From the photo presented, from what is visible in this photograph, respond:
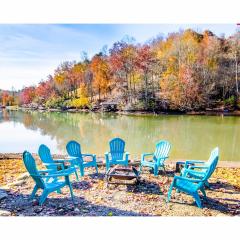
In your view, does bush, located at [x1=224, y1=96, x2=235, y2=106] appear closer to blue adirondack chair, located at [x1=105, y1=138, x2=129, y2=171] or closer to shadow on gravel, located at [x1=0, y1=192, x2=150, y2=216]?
blue adirondack chair, located at [x1=105, y1=138, x2=129, y2=171]

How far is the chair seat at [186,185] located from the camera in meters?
3.60

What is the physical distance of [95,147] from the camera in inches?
344

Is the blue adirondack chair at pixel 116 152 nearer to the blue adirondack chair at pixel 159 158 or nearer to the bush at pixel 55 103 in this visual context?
the blue adirondack chair at pixel 159 158

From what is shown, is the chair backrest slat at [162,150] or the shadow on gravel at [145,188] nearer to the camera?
the shadow on gravel at [145,188]

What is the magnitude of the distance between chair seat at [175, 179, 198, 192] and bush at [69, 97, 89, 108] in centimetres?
2422

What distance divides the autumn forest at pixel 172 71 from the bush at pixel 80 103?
7.52 feet

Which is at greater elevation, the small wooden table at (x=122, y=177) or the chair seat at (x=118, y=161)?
the chair seat at (x=118, y=161)

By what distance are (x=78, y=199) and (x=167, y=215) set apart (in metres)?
1.15

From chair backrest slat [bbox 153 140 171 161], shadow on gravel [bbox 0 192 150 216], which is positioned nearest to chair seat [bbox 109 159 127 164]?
chair backrest slat [bbox 153 140 171 161]

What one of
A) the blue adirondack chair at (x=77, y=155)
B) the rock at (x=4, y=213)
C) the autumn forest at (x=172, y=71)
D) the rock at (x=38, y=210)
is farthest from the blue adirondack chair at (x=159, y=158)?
the autumn forest at (x=172, y=71)

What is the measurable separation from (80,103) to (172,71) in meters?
9.59

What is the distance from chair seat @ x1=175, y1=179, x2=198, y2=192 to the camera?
11.8 ft
